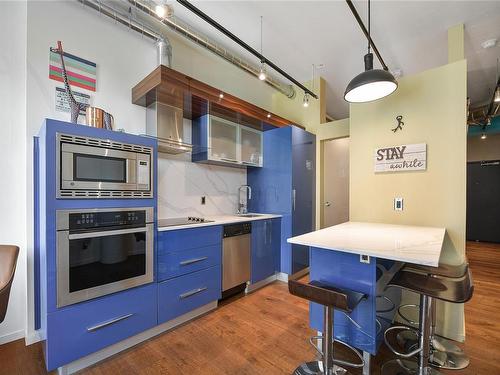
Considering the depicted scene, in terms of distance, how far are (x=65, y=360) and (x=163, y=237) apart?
3.32ft

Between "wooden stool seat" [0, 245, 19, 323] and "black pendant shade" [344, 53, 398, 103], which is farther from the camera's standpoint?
"black pendant shade" [344, 53, 398, 103]

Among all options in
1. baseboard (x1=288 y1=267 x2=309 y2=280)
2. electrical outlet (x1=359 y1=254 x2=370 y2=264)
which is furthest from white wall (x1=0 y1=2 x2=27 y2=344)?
baseboard (x1=288 y1=267 x2=309 y2=280)

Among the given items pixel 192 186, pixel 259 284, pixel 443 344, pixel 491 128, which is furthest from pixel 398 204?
pixel 491 128

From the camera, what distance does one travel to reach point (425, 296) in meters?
1.62

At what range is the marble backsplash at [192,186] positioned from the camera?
2.87m

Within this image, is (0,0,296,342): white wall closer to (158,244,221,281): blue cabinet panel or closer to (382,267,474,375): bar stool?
(158,244,221,281): blue cabinet panel

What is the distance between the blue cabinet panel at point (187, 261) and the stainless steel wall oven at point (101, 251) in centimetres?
12

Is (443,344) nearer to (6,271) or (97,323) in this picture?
(97,323)

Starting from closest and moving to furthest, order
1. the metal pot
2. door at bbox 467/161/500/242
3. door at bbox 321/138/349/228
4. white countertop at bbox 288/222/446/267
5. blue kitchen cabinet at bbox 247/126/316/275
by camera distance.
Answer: white countertop at bbox 288/222/446/267, the metal pot, blue kitchen cabinet at bbox 247/126/316/275, door at bbox 321/138/349/228, door at bbox 467/161/500/242

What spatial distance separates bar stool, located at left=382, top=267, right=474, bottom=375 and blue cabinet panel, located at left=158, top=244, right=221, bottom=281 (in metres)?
1.64

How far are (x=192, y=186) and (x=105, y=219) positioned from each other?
1.41m

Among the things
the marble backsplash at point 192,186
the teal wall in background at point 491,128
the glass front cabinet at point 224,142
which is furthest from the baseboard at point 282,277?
the teal wall in background at point 491,128

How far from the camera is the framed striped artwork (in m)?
→ 2.09

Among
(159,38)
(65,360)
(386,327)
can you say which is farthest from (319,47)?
(65,360)
